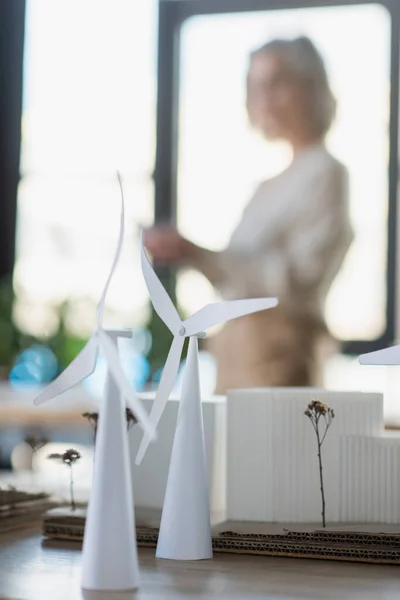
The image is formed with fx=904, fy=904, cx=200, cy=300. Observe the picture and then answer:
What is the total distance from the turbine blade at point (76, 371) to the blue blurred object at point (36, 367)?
2313mm

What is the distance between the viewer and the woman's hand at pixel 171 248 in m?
1.82

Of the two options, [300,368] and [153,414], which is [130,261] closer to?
[300,368]

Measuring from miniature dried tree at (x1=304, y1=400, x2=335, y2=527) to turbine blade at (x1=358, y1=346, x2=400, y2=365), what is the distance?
84mm

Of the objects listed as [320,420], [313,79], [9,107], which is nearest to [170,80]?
[9,107]

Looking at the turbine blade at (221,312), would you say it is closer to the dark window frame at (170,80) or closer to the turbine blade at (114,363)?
the turbine blade at (114,363)

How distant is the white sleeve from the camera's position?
1.82m

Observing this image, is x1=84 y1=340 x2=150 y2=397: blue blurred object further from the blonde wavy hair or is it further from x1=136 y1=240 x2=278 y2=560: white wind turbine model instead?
x1=136 y1=240 x2=278 y2=560: white wind turbine model

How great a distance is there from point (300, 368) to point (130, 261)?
4.28ft

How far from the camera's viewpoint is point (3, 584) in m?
0.70

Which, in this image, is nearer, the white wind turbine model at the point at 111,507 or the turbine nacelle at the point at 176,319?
the white wind turbine model at the point at 111,507

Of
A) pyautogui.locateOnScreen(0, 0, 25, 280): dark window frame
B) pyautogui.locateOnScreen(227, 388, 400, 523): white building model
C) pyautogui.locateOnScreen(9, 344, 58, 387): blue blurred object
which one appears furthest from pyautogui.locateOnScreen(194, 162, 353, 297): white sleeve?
pyautogui.locateOnScreen(0, 0, 25, 280): dark window frame

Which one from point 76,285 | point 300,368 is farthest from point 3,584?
point 76,285

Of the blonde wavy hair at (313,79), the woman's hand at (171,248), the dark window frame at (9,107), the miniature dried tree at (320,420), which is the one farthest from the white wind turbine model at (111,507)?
the dark window frame at (9,107)

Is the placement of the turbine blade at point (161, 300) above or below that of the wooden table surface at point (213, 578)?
above
